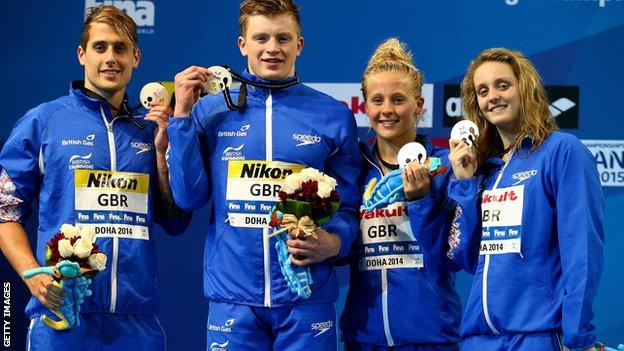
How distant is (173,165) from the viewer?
13.4 ft

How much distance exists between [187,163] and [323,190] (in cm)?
56

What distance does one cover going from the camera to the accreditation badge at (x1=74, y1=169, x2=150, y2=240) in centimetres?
421

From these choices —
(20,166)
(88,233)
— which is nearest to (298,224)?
(88,233)

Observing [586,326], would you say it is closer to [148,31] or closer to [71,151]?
[71,151]

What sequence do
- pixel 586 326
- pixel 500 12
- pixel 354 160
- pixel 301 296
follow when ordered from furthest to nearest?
pixel 500 12, pixel 354 160, pixel 301 296, pixel 586 326

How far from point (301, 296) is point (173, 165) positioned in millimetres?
666

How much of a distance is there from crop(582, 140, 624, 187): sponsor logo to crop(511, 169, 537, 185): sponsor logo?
1.78 m

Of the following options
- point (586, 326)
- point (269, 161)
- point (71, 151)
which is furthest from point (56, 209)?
point (586, 326)

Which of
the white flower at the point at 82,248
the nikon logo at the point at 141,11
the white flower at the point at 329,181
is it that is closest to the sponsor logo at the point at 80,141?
the white flower at the point at 82,248

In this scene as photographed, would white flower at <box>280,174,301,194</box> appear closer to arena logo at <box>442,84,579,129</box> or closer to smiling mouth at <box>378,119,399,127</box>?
smiling mouth at <box>378,119,399,127</box>

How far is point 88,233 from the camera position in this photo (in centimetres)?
397

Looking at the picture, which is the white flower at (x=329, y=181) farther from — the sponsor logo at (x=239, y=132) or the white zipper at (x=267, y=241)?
the sponsor logo at (x=239, y=132)

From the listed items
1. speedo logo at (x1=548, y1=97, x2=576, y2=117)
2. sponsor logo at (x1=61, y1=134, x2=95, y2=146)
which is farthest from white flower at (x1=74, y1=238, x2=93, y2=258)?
speedo logo at (x1=548, y1=97, x2=576, y2=117)

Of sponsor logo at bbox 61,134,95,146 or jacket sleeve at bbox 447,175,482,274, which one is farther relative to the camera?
sponsor logo at bbox 61,134,95,146
